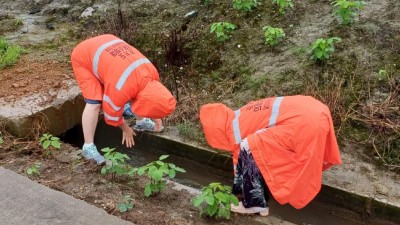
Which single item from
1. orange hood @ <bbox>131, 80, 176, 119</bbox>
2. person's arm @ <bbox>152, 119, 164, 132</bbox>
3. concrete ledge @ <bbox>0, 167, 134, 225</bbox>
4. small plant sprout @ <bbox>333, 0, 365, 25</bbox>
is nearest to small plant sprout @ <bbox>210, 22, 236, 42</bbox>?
small plant sprout @ <bbox>333, 0, 365, 25</bbox>

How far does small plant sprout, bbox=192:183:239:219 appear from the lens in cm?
275

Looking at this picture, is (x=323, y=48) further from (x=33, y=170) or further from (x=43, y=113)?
(x=33, y=170)

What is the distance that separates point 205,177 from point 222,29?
1.79m

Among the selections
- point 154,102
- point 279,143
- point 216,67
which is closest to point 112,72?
point 154,102

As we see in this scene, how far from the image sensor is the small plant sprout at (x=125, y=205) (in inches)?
110

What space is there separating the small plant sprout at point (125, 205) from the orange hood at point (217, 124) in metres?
0.66

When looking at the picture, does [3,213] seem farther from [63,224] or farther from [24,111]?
[24,111]

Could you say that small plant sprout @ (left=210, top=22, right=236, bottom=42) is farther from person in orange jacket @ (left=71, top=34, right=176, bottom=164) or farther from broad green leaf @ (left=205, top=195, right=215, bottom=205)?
broad green leaf @ (left=205, top=195, right=215, bottom=205)

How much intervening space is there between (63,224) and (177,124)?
1774 millimetres

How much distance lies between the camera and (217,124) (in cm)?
290

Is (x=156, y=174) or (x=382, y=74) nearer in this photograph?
(x=156, y=174)

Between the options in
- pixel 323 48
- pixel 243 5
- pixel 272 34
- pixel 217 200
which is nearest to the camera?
pixel 217 200

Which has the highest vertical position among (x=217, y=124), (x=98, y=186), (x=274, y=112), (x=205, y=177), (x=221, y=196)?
(x=274, y=112)

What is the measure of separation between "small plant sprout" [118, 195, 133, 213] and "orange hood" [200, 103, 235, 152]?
2.15 ft
